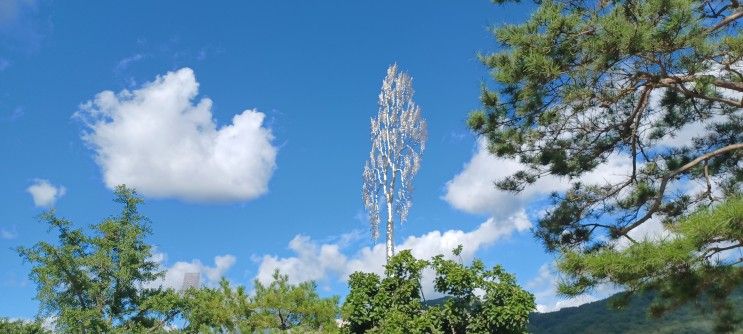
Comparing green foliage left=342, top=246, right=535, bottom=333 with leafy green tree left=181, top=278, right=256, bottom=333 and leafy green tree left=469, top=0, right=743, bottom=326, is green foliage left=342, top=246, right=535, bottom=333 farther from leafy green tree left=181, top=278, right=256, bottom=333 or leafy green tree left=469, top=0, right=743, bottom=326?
leafy green tree left=181, top=278, right=256, bottom=333

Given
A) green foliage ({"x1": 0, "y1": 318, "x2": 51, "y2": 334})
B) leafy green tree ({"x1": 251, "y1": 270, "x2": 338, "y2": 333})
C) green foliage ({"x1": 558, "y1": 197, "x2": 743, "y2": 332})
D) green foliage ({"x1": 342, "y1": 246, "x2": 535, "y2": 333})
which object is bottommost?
green foliage ({"x1": 558, "y1": 197, "x2": 743, "y2": 332})

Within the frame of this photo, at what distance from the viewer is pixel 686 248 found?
486cm

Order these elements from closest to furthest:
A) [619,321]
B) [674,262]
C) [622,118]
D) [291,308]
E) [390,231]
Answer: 1. [674,262]
2. [622,118]
3. [291,308]
4. [390,231]
5. [619,321]

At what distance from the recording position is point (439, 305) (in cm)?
852

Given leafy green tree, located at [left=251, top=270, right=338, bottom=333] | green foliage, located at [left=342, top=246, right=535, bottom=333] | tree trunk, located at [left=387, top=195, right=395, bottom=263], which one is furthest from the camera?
tree trunk, located at [left=387, top=195, right=395, bottom=263]

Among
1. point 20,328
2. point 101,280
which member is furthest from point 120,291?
point 20,328

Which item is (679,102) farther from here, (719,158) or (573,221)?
(573,221)

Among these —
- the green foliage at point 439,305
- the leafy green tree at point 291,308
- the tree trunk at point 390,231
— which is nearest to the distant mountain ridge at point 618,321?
the tree trunk at point 390,231

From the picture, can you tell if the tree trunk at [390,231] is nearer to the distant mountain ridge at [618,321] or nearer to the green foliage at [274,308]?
the distant mountain ridge at [618,321]

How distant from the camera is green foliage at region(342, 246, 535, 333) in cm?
816

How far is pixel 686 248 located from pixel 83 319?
1190cm

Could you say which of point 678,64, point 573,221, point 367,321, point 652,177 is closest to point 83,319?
point 367,321

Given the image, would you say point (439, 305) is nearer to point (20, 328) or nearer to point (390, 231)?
point (390, 231)

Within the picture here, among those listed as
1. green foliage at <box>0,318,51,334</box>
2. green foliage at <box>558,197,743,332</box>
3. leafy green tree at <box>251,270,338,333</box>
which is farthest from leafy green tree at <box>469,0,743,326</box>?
green foliage at <box>0,318,51,334</box>
